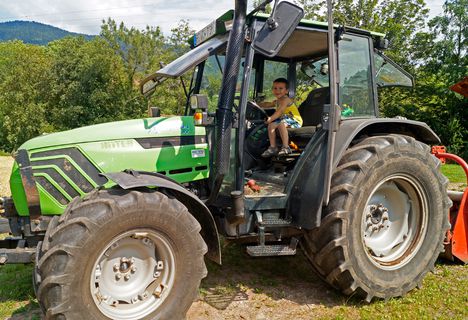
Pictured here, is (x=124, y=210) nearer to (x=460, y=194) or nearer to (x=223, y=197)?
(x=223, y=197)

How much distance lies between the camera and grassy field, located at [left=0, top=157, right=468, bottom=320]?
3.45 metres

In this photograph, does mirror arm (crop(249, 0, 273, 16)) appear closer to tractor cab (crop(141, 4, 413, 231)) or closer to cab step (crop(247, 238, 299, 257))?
tractor cab (crop(141, 4, 413, 231))

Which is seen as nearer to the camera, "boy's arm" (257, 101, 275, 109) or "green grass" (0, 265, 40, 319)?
"green grass" (0, 265, 40, 319)

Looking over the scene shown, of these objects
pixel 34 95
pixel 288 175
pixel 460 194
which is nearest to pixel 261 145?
pixel 288 175

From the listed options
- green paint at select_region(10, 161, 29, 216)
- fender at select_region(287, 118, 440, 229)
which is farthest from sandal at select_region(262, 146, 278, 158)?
green paint at select_region(10, 161, 29, 216)

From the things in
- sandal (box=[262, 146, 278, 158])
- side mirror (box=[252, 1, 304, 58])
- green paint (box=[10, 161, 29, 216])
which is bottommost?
green paint (box=[10, 161, 29, 216])

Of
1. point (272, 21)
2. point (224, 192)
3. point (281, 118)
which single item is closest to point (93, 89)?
point (281, 118)

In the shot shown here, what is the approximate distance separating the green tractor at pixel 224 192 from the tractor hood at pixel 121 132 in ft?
0.04

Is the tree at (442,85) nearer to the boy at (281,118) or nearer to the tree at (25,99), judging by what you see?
the boy at (281,118)

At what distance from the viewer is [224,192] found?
142 inches

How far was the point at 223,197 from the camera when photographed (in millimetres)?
3615

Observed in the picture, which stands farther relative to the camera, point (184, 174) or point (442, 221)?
point (442, 221)

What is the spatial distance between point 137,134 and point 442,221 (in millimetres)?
2979

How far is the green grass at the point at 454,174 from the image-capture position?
10.6 meters
